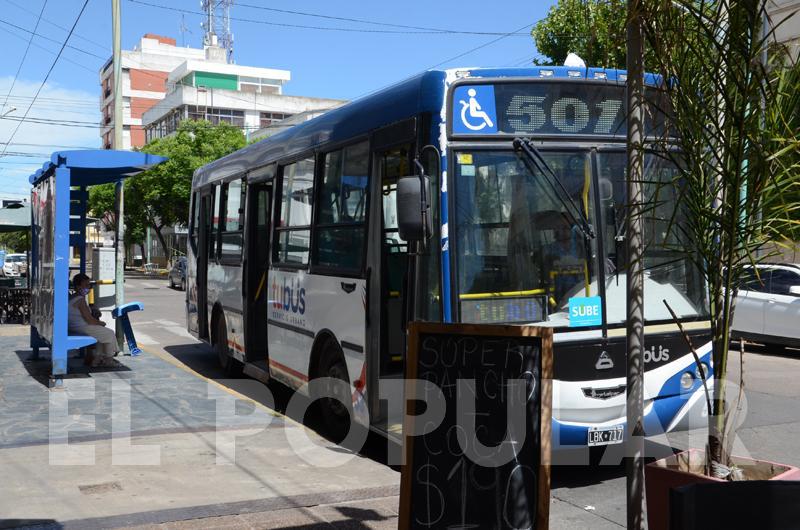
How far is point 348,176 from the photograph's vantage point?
313 inches

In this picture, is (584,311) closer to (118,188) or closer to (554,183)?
(554,183)

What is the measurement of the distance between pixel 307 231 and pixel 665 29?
5.35 m

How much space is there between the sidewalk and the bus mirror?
6.34 feet

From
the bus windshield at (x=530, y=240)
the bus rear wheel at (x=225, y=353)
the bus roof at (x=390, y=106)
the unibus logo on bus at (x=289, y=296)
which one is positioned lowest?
the bus rear wheel at (x=225, y=353)

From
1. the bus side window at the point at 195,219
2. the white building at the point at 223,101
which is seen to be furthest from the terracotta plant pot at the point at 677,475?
Answer: the white building at the point at 223,101

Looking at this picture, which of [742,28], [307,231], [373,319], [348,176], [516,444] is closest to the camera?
[742,28]

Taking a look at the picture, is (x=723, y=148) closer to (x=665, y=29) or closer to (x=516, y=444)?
(x=665, y=29)

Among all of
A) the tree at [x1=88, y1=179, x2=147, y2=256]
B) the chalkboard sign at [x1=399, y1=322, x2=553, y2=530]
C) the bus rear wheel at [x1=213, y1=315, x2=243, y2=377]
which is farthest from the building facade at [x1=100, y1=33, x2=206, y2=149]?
the chalkboard sign at [x1=399, y1=322, x2=553, y2=530]

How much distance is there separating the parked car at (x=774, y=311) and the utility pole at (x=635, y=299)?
11.4 m

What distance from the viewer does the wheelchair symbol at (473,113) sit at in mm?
6301

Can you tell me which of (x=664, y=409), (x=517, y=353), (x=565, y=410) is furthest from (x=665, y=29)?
(x=664, y=409)

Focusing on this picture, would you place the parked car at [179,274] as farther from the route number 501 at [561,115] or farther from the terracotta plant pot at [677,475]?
the terracotta plant pot at [677,475]

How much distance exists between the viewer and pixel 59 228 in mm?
10773

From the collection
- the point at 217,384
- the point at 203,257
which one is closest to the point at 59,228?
the point at 217,384
